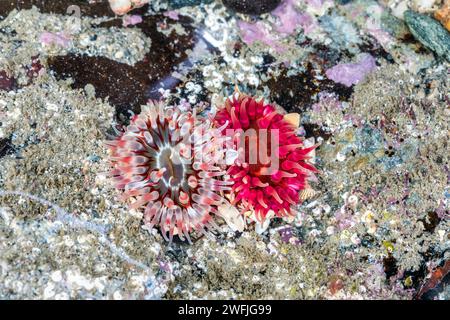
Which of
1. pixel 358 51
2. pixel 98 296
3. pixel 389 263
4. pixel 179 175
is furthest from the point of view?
pixel 358 51

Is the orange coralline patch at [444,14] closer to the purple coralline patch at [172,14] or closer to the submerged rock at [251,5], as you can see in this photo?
the submerged rock at [251,5]

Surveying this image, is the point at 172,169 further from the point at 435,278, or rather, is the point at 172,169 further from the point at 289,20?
the point at 435,278

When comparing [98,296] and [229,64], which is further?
[229,64]

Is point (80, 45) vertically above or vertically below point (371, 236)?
above

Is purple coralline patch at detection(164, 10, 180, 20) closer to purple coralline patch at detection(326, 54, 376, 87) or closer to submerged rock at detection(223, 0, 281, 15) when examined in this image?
submerged rock at detection(223, 0, 281, 15)

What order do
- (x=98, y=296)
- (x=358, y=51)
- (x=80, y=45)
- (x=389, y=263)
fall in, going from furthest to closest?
1. (x=358, y=51)
2. (x=80, y=45)
3. (x=389, y=263)
4. (x=98, y=296)

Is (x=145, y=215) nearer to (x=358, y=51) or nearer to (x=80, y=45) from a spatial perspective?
(x=80, y=45)
